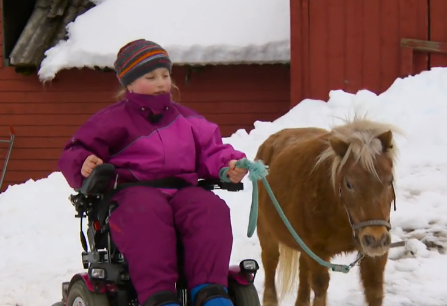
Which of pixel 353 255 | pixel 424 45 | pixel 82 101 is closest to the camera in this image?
pixel 353 255

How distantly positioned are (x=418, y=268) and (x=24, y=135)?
9.91m

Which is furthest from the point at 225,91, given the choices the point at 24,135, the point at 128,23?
the point at 24,135

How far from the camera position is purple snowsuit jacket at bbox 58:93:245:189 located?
331 centimetres

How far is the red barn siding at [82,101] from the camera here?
12.7 metres

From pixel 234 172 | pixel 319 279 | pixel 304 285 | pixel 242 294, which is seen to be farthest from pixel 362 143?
pixel 304 285

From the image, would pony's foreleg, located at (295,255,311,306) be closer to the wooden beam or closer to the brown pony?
the brown pony

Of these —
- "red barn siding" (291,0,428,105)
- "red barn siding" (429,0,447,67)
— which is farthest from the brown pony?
"red barn siding" (429,0,447,67)

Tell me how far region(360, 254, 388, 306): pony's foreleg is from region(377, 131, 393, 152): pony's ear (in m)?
0.77

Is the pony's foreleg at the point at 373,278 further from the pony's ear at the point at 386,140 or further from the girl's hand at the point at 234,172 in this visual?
the girl's hand at the point at 234,172

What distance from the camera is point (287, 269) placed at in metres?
5.23

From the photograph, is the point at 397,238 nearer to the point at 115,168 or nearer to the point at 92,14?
the point at 115,168

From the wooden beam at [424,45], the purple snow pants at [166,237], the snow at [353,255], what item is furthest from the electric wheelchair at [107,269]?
the wooden beam at [424,45]

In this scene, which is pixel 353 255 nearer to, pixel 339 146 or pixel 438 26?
pixel 339 146

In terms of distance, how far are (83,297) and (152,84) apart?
3.62 feet
